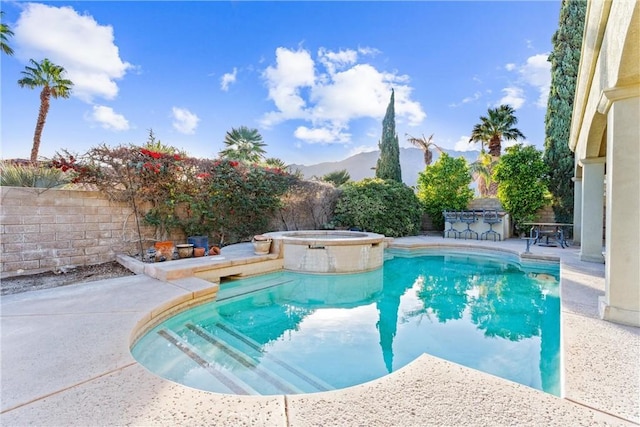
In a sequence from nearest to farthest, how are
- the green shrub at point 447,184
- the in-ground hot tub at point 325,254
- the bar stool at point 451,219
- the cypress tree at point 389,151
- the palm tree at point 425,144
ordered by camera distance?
the in-ground hot tub at point 325,254
the bar stool at point 451,219
the green shrub at point 447,184
the cypress tree at point 389,151
the palm tree at point 425,144

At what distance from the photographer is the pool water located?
269cm

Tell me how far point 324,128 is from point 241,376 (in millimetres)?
14602

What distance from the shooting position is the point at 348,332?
377cm

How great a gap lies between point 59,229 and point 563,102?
55.0 ft

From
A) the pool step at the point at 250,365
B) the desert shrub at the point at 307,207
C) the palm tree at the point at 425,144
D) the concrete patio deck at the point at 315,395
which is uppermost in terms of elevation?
the palm tree at the point at 425,144

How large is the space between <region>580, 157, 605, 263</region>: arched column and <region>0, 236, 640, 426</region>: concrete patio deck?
475cm

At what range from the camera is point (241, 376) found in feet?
8.51

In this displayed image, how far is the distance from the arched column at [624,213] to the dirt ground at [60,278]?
7158mm

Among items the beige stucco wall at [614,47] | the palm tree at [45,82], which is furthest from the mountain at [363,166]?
the beige stucco wall at [614,47]

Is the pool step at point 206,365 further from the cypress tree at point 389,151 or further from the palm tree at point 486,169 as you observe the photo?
the palm tree at point 486,169

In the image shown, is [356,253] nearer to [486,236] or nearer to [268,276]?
[268,276]

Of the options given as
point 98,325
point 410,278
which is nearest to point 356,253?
point 410,278

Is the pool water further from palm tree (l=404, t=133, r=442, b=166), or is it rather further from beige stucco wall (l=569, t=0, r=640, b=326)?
palm tree (l=404, t=133, r=442, b=166)

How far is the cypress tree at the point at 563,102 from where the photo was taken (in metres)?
11.0
